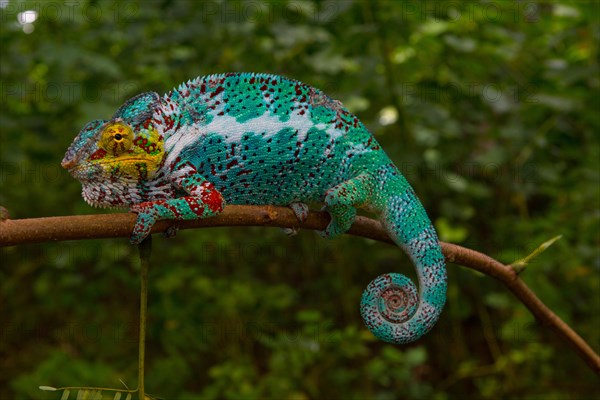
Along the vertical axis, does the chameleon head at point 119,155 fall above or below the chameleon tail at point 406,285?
above

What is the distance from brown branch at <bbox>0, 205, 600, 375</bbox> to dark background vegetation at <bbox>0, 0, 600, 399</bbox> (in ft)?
3.67

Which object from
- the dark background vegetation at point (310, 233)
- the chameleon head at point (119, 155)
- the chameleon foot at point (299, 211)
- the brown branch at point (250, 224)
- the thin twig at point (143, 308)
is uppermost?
the dark background vegetation at point (310, 233)

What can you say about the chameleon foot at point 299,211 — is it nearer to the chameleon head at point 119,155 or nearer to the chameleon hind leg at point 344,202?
the chameleon hind leg at point 344,202

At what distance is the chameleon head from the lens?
1596 mm

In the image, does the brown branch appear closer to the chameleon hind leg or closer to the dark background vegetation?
the chameleon hind leg

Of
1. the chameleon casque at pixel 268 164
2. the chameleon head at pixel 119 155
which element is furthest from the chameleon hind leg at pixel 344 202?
the chameleon head at pixel 119 155

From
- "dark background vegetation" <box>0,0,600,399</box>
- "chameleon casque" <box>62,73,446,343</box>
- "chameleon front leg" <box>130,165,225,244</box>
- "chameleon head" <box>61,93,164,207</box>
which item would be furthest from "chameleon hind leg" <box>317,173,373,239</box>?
"dark background vegetation" <box>0,0,600,399</box>

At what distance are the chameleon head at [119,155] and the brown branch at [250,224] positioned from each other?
0.17 meters

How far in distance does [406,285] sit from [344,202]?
0.29 metres

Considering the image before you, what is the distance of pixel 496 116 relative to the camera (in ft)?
15.1

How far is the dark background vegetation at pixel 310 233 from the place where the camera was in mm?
3340

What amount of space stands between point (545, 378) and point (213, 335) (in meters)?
2.40

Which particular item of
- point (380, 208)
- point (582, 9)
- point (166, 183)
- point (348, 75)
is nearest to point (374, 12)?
point (348, 75)

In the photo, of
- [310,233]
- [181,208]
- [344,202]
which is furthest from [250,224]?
[310,233]
